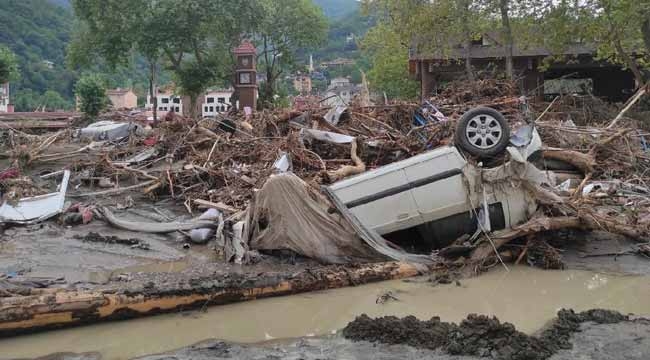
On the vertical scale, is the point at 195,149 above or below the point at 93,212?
above

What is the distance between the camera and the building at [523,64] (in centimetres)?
2417

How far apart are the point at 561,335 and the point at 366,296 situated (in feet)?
7.03

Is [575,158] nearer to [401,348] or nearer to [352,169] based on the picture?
[352,169]

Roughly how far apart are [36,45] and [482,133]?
100 metres

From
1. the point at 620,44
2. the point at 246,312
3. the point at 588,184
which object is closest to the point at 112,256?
the point at 246,312

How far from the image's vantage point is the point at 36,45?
311ft

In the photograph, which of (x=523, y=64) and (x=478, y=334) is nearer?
(x=478, y=334)

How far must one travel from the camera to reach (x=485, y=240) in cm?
752

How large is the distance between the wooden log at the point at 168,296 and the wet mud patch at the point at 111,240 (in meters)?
2.71

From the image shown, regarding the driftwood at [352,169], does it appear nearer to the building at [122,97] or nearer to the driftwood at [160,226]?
the driftwood at [160,226]

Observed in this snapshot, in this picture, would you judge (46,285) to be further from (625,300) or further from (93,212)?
(625,300)

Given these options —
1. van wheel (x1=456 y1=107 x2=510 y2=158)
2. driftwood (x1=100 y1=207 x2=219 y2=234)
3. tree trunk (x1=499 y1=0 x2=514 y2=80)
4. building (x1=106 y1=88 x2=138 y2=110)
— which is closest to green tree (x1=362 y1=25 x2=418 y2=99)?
tree trunk (x1=499 y1=0 x2=514 y2=80)

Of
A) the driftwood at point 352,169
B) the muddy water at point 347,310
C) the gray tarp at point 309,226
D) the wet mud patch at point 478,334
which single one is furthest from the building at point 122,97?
the wet mud patch at point 478,334

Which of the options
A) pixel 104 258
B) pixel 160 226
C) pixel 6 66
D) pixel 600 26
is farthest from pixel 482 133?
pixel 6 66
